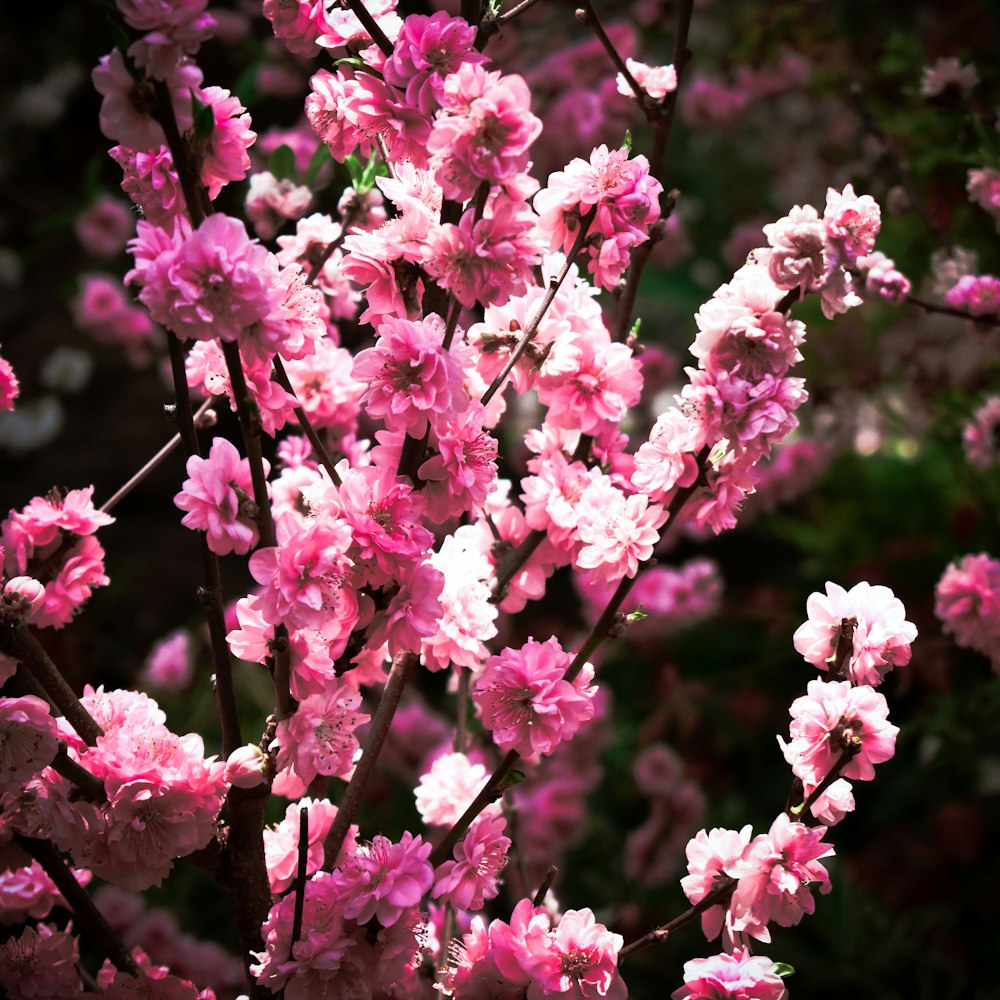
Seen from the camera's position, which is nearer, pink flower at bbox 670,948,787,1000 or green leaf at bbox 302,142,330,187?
pink flower at bbox 670,948,787,1000

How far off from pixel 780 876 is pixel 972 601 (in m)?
0.54

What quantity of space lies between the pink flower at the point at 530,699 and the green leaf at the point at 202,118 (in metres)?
0.36

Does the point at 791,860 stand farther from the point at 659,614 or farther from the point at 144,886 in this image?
the point at 659,614

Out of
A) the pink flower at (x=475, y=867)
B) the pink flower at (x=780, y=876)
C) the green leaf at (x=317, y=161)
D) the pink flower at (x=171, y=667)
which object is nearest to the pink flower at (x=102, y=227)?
the pink flower at (x=171, y=667)

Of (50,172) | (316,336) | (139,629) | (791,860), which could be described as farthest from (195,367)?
(50,172)

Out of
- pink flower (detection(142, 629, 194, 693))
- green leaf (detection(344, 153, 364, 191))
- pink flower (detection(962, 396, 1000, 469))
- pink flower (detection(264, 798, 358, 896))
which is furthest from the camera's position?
pink flower (detection(142, 629, 194, 693))

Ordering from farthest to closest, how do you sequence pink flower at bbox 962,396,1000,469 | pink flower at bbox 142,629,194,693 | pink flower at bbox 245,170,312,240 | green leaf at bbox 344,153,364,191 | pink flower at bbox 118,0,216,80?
pink flower at bbox 142,629,194,693 < pink flower at bbox 962,396,1000,469 < pink flower at bbox 245,170,312,240 < green leaf at bbox 344,153,364,191 < pink flower at bbox 118,0,216,80

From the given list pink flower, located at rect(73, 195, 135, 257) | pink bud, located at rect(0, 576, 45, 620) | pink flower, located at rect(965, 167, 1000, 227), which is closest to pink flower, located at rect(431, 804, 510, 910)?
pink bud, located at rect(0, 576, 45, 620)

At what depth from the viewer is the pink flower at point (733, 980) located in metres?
0.62

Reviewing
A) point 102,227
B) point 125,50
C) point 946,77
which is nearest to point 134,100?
point 125,50

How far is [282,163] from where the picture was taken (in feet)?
3.44

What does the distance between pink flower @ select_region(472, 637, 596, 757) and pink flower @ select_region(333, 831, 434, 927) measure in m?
0.09

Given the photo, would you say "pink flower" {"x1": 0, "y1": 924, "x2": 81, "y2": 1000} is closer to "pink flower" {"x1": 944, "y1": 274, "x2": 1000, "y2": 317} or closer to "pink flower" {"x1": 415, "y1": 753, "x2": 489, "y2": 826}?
"pink flower" {"x1": 415, "y1": 753, "x2": 489, "y2": 826}

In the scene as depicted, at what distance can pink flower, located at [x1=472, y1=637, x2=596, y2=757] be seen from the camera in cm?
67
